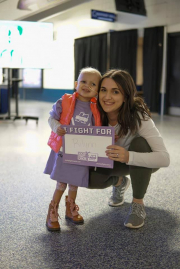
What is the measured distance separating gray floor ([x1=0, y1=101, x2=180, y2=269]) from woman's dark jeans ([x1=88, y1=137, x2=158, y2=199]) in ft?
0.66

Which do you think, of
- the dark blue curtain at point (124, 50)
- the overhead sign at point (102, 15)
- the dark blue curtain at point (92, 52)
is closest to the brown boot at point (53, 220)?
the dark blue curtain at point (124, 50)

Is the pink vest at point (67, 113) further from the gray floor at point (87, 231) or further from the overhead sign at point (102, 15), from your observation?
the overhead sign at point (102, 15)

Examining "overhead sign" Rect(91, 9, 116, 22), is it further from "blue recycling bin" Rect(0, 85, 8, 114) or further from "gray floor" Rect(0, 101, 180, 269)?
"gray floor" Rect(0, 101, 180, 269)

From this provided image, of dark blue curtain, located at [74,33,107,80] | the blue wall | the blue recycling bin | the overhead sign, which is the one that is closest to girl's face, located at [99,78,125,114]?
the blue recycling bin

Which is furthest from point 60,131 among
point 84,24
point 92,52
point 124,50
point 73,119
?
point 84,24

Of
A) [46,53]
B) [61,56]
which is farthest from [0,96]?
[61,56]

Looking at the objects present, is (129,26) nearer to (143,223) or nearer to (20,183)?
(20,183)

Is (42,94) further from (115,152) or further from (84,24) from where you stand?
(115,152)

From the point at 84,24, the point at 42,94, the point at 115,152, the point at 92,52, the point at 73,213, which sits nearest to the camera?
the point at 115,152

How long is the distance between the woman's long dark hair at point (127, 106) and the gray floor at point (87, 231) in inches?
20.0

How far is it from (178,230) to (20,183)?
124 cm

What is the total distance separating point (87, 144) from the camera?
1572 mm

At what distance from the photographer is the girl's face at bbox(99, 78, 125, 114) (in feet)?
5.29

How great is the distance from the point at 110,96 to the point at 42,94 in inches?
406
